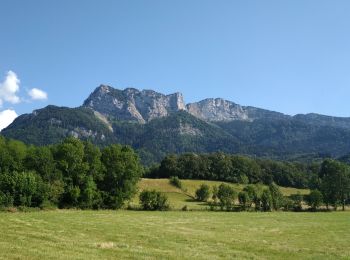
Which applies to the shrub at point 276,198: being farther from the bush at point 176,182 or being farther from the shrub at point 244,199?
the bush at point 176,182

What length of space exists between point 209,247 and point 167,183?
13308 cm

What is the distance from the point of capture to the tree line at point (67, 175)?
78500 mm

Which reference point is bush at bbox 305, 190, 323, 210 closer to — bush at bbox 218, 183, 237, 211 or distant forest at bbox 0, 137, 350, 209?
bush at bbox 218, 183, 237, 211

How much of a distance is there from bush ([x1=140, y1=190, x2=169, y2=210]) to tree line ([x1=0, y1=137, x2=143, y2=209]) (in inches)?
118

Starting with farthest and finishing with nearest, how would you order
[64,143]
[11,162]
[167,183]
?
[167,183], [64,143], [11,162]

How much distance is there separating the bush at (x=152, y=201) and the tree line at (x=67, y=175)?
9.80 feet

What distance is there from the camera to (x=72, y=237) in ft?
113

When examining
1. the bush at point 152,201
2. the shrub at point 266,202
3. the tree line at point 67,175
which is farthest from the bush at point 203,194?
the tree line at point 67,175

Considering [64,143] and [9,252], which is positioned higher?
[64,143]

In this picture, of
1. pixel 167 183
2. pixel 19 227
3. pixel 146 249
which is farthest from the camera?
pixel 167 183

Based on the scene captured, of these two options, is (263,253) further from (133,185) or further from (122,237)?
(133,185)

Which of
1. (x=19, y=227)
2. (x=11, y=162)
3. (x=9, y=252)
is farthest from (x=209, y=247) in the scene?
(x=11, y=162)

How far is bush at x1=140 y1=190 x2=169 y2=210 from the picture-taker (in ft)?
326

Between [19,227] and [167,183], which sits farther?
[167,183]
